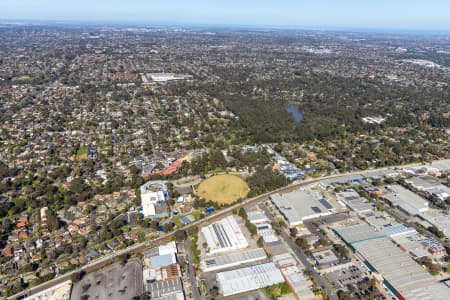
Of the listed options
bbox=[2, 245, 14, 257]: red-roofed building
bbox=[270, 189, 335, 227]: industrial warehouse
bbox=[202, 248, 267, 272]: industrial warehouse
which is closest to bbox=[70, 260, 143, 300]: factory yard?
bbox=[202, 248, 267, 272]: industrial warehouse

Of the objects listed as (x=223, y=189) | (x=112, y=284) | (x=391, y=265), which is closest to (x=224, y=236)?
(x=223, y=189)

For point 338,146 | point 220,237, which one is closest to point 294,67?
point 338,146

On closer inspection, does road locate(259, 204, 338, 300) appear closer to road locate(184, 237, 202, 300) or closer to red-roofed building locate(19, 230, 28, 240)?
road locate(184, 237, 202, 300)

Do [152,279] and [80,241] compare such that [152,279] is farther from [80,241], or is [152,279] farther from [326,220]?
[326,220]

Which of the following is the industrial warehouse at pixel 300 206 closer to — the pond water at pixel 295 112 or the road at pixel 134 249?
the road at pixel 134 249

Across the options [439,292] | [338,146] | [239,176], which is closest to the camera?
[439,292]
